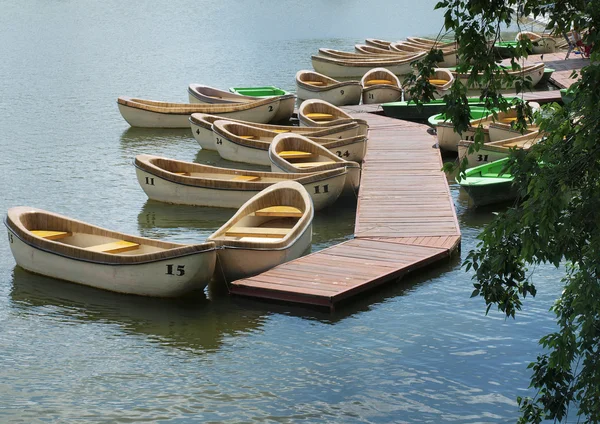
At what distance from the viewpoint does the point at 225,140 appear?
75.7 ft

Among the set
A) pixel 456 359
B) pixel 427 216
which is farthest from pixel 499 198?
pixel 456 359

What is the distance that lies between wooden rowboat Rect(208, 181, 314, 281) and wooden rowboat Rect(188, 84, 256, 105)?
1315 cm

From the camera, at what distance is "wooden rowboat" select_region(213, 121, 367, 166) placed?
832 inches

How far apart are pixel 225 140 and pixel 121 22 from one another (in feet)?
150

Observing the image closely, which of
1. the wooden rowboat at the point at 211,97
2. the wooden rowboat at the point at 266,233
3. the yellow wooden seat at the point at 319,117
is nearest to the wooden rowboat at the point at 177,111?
the wooden rowboat at the point at 211,97

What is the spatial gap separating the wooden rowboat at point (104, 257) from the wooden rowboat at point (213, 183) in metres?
3.90

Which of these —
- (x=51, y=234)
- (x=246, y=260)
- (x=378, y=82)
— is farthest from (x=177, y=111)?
(x=246, y=260)

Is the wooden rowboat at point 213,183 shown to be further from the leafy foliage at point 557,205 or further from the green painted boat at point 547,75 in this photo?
the green painted boat at point 547,75

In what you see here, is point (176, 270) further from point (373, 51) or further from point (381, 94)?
point (373, 51)

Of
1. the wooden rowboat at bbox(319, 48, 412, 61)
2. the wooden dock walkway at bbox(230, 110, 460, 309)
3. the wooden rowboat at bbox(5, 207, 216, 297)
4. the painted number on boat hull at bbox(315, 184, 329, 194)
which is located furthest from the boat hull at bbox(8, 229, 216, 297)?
the wooden rowboat at bbox(319, 48, 412, 61)

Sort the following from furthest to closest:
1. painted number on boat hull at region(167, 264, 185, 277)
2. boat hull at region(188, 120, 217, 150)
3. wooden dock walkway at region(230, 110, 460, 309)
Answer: boat hull at region(188, 120, 217, 150), wooden dock walkway at region(230, 110, 460, 309), painted number on boat hull at region(167, 264, 185, 277)

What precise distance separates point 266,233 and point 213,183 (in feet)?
12.4

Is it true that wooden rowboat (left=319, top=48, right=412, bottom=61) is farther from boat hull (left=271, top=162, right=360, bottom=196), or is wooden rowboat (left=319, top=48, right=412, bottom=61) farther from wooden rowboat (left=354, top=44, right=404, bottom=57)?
boat hull (left=271, top=162, right=360, bottom=196)

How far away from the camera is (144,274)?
44.7 feet
